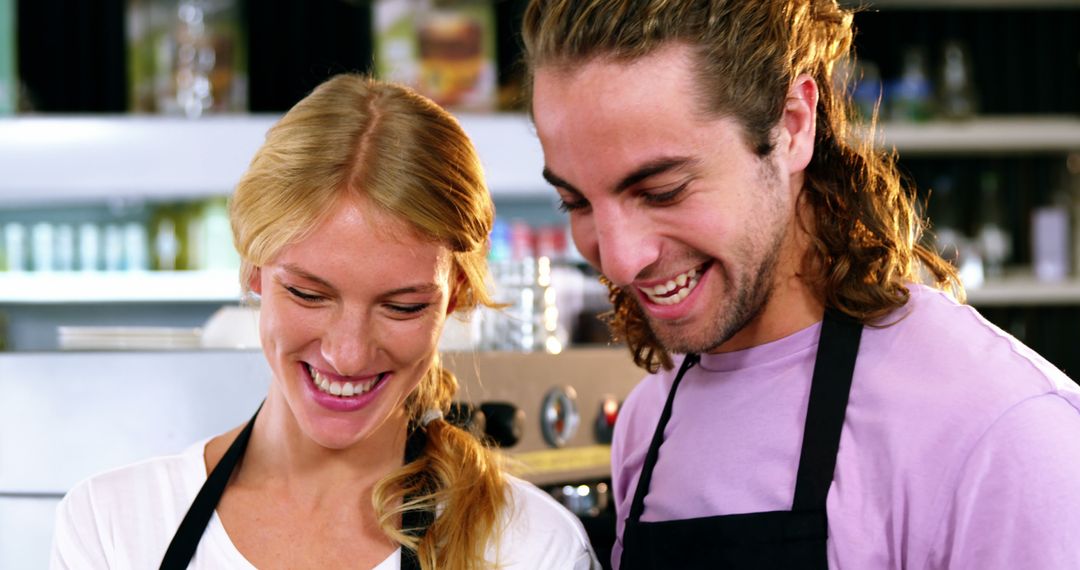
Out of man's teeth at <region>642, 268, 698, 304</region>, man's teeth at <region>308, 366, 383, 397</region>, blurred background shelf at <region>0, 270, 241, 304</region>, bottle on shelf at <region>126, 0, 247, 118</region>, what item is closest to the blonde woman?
man's teeth at <region>308, 366, 383, 397</region>

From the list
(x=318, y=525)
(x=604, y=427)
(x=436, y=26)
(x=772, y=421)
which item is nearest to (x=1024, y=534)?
(x=772, y=421)

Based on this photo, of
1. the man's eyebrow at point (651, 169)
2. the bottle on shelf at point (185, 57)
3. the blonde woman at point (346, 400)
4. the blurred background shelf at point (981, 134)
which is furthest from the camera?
the bottle on shelf at point (185, 57)

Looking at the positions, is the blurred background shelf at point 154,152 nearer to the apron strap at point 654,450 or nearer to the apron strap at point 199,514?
the apron strap at point 654,450

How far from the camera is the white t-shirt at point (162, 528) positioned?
55.2 inches

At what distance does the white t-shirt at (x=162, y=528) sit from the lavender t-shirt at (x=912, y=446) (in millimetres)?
134

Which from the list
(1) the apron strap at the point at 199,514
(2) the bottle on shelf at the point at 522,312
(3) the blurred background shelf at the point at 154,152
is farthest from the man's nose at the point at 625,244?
(3) the blurred background shelf at the point at 154,152

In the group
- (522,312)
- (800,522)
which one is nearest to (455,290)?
(800,522)

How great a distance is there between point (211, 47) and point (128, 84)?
0.32 m

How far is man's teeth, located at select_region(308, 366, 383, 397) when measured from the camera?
139 centimetres

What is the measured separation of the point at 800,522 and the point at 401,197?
0.59 m

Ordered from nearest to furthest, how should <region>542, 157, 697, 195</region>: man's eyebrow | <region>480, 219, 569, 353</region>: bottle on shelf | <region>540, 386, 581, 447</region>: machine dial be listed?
<region>542, 157, 697, 195</region>: man's eyebrow → <region>540, 386, 581, 447</region>: machine dial → <region>480, 219, 569, 353</region>: bottle on shelf

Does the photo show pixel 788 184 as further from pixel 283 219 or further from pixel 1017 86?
pixel 1017 86

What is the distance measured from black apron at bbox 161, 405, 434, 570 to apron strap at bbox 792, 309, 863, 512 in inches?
18.2

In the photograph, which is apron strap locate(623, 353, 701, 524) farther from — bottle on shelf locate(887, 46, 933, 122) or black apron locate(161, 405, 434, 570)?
bottle on shelf locate(887, 46, 933, 122)
